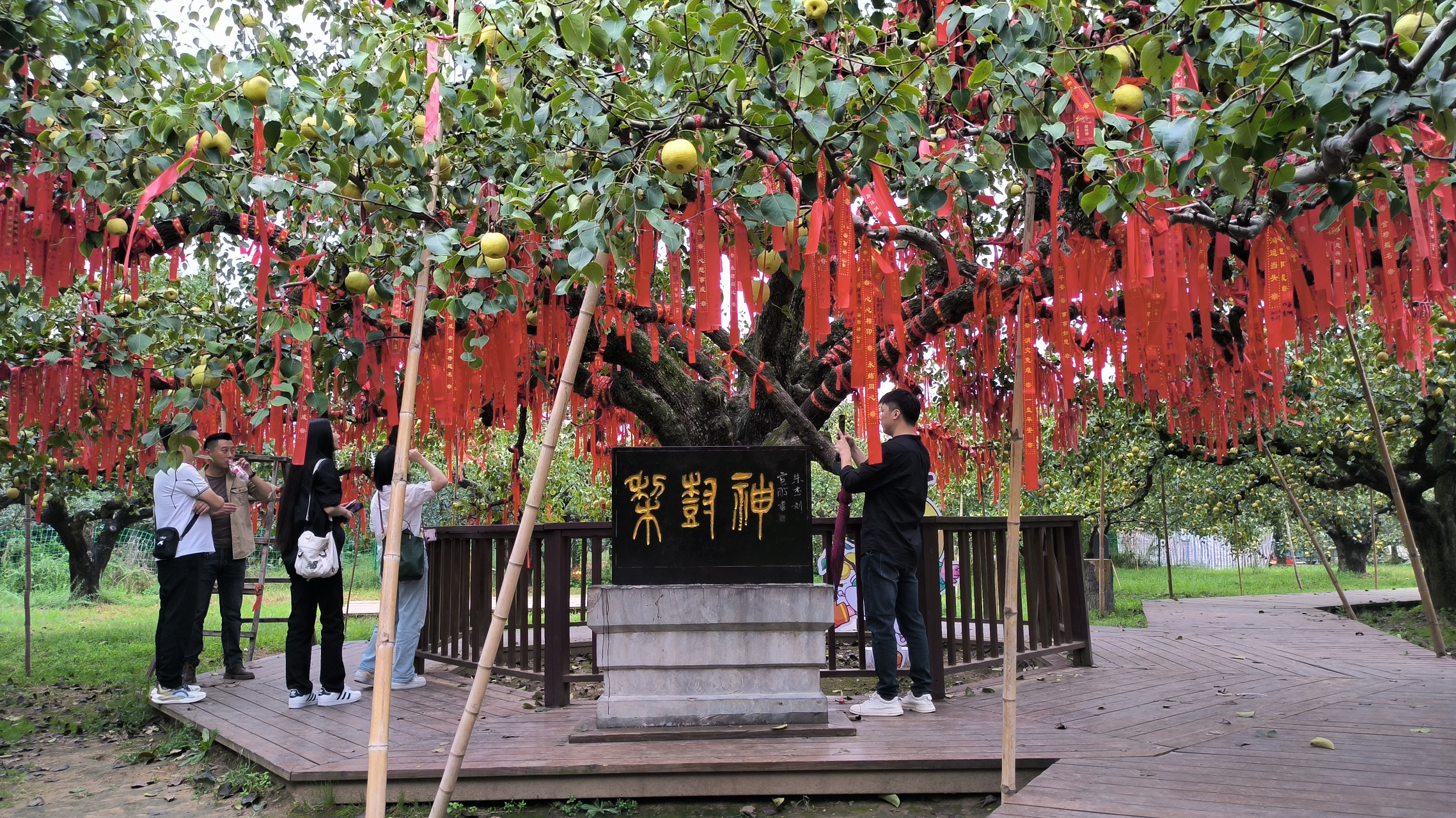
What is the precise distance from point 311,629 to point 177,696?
104 cm

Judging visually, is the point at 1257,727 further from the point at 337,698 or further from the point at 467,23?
the point at 337,698

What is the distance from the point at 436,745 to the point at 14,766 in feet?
7.55

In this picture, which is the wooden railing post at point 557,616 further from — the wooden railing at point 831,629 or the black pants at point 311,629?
the black pants at point 311,629

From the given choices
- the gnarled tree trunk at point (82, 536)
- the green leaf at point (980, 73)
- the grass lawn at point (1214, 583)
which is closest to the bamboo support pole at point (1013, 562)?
the green leaf at point (980, 73)

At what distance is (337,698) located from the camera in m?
4.93

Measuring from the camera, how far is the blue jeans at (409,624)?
5.31m

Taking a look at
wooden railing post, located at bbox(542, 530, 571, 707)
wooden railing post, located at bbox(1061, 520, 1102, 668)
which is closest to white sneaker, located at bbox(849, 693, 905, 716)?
wooden railing post, located at bbox(542, 530, 571, 707)

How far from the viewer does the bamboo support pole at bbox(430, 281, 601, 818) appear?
2.56 meters

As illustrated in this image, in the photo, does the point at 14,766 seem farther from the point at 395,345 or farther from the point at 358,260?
the point at 358,260

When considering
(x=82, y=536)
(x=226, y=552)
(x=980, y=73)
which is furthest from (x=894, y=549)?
(x=82, y=536)

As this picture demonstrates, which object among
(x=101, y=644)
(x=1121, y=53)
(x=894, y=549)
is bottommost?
(x=101, y=644)

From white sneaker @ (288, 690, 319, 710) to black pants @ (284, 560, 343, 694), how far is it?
18 mm

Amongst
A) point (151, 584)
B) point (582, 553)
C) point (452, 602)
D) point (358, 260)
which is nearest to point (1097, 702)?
point (582, 553)

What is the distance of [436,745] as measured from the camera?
3.92m
